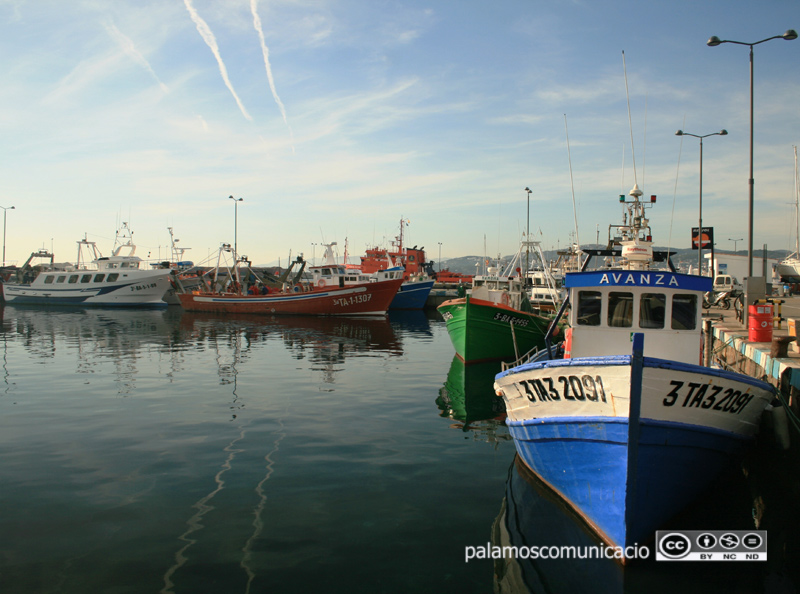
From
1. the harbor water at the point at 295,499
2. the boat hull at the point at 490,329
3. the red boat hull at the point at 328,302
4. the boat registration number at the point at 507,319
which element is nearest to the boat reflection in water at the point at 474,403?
the harbor water at the point at 295,499

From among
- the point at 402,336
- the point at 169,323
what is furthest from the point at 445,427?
the point at 169,323

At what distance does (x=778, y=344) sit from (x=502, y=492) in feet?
17.4

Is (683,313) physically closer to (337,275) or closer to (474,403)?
(474,403)

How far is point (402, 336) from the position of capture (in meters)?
28.3

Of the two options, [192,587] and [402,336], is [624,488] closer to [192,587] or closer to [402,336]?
[192,587]

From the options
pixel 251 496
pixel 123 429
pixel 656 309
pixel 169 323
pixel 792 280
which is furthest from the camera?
pixel 792 280

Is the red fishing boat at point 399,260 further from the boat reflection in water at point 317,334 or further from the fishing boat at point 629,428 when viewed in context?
the fishing boat at point 629,428

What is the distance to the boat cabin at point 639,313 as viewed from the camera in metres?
8.09

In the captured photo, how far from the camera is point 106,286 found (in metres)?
53.1

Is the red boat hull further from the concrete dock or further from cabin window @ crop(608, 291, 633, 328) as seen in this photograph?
cabin window @ crop(608, 291, 633, 328)

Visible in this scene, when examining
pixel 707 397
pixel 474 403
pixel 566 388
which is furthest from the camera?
pixel 474 403

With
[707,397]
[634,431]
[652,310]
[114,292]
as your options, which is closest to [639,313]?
[652,310]

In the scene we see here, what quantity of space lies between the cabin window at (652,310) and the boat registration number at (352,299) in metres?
31.9

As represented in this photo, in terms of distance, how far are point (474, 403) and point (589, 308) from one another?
503cm
